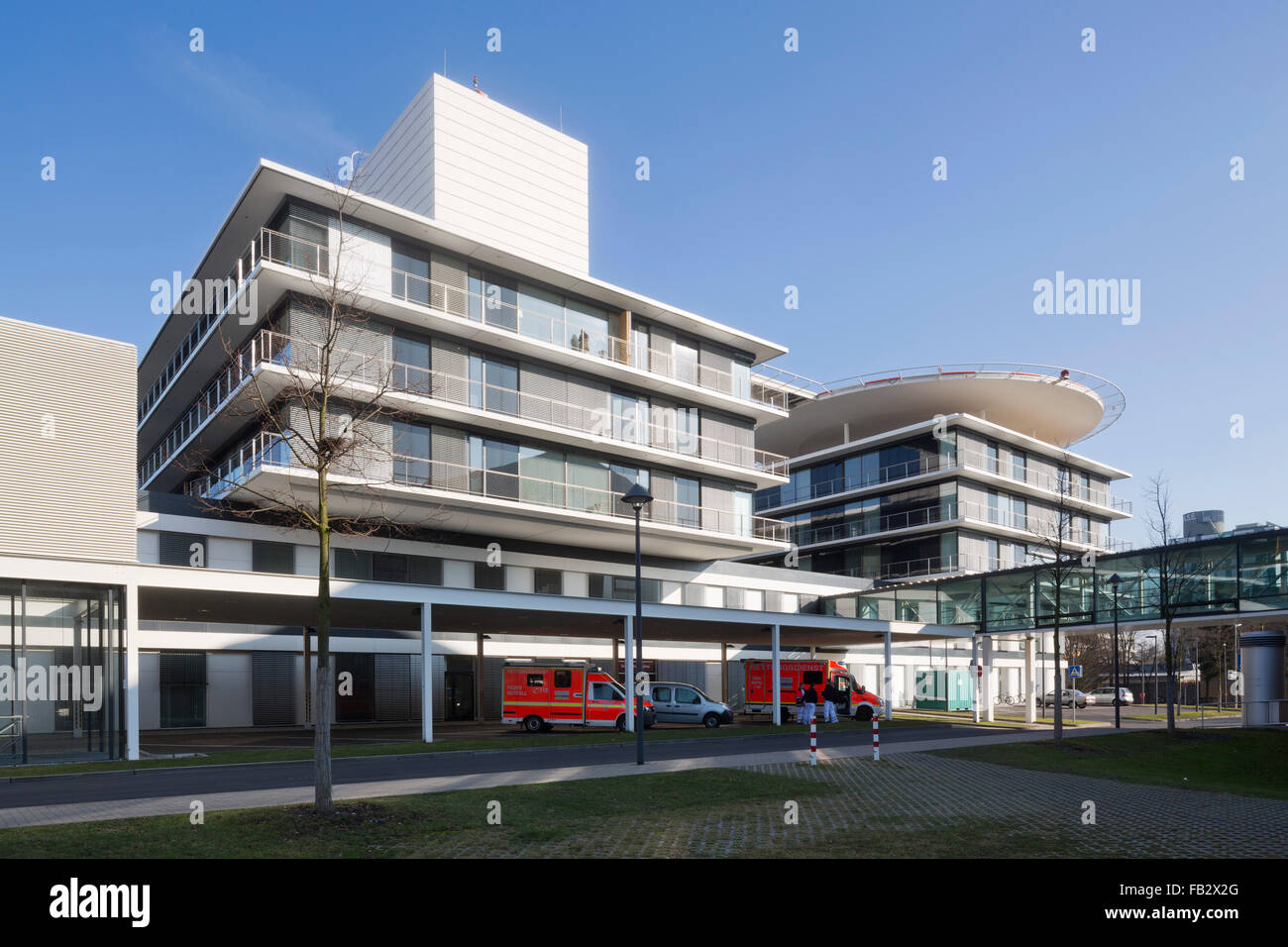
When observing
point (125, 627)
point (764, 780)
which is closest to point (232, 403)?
point (125, 627)

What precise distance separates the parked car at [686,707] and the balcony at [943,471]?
108ft

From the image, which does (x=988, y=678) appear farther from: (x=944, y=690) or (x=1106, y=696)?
(x=1106, y=696)

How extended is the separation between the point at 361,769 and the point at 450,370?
1868 centimetres

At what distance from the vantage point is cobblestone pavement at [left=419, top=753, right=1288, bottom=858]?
10609mm

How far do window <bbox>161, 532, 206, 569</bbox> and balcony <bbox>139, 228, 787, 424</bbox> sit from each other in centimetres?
685

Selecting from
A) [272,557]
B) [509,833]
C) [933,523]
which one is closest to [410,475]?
[272,557]

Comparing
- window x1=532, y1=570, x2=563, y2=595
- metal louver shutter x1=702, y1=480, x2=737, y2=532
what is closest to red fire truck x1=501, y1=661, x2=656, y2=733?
window x1=532, y1=570, x2=563, y2=595

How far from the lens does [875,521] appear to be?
67.5 metres

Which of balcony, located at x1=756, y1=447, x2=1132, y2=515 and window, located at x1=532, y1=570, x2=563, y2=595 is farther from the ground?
balcony, located at x1=756, y1=447, x2=1132, y2=515

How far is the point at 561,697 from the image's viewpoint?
106 feet

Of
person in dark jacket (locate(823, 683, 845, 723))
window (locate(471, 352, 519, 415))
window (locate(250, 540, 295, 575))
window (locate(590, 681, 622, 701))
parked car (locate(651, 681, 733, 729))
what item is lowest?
person in dark jacket (locate(823, 683, 845, 723))

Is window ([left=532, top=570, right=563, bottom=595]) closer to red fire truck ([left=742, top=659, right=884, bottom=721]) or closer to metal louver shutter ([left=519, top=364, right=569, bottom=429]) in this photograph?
metal louver shutter ([left=519, top=364, right=569, bottom=429])

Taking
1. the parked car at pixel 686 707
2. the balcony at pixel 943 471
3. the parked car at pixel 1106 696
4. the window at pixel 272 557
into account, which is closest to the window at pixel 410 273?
the window at pixel 272 557
